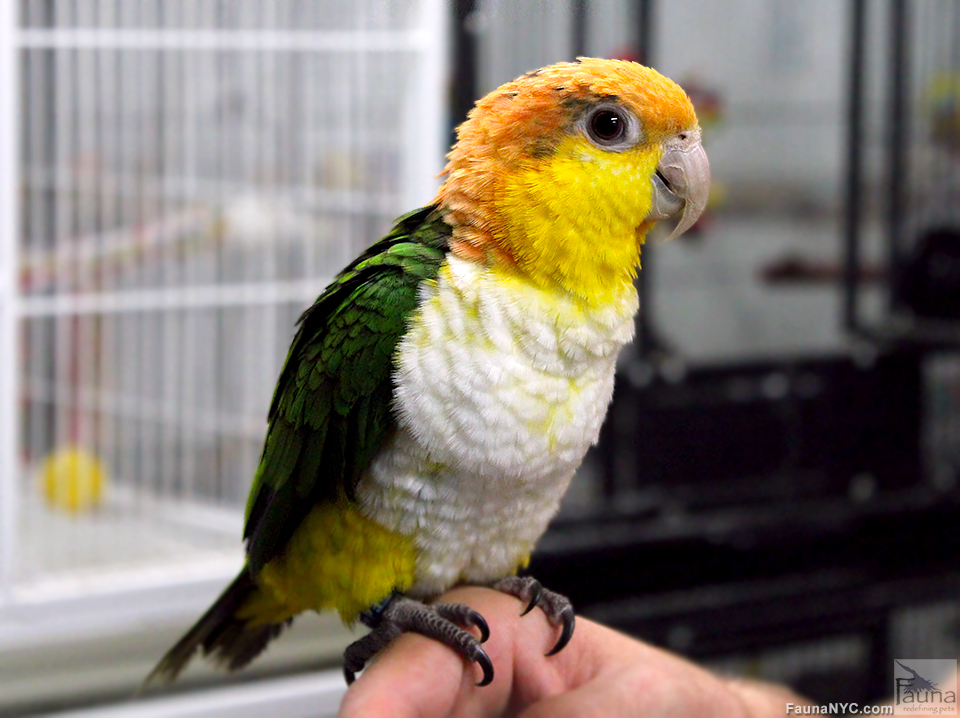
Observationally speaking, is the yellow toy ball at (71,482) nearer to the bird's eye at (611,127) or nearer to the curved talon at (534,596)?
the curved talon at (534,596)

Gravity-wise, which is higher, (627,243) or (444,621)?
(627,243)

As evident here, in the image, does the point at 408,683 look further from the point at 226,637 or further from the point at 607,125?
the point at 607,125

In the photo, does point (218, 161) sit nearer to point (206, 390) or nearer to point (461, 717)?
point (206, 390)

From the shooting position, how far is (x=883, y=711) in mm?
518

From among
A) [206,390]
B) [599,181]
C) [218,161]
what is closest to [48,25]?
[218,161]

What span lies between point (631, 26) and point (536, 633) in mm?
424

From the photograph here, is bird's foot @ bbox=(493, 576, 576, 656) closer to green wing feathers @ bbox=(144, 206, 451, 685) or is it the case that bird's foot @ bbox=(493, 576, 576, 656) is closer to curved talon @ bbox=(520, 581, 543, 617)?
curved talon @ bbox=(520, 581, 543, 617)

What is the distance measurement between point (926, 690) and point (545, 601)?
203 mm

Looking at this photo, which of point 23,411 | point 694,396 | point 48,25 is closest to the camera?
point 48,25

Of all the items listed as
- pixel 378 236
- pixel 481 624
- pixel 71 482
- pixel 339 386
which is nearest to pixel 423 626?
pixel 481 624

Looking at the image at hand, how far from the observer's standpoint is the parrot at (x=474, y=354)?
46 cm

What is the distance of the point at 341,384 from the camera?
486 mm

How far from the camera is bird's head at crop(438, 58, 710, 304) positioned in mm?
449

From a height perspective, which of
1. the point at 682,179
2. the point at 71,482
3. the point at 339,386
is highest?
the point at 682,179
